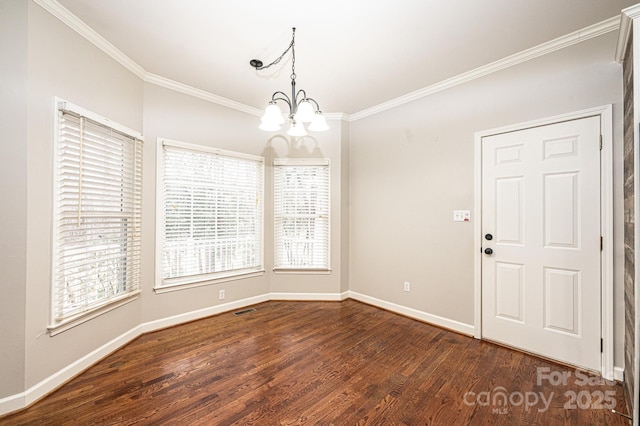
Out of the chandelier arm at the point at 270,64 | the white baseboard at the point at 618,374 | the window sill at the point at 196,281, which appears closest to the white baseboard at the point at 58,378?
the window sill at the point at 196,281

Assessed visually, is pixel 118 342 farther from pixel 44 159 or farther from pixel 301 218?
pixel 301 218

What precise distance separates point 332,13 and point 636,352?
9.70 feet

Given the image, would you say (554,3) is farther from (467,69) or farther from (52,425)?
(52,425)

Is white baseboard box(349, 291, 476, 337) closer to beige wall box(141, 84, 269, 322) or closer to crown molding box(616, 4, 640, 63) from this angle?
beige wall box(141, 84, 269, 322)

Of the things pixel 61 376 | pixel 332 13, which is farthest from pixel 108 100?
pixel 61 376

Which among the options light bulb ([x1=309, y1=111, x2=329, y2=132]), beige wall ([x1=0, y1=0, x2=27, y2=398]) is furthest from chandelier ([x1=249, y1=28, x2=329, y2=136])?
beige wall ([x1=0, y1=0, x2=27, y2=398])

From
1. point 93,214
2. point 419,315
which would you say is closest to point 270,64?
point 93,214

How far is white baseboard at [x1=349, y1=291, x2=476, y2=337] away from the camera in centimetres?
302

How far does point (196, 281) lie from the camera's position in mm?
3400

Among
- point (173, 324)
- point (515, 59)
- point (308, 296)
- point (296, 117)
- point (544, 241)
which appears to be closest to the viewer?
point (296, 117)

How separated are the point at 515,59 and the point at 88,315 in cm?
460

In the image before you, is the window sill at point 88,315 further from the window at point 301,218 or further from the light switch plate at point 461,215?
the light switch plate at point 461,215

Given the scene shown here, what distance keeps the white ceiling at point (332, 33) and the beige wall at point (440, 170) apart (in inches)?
9.8

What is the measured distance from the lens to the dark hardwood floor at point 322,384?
178 centimetres
